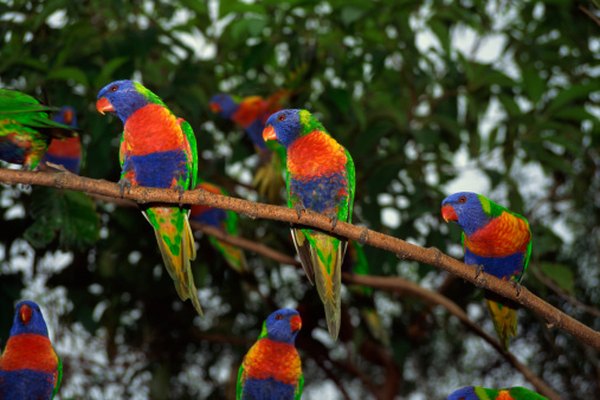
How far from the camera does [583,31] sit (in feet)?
13.4

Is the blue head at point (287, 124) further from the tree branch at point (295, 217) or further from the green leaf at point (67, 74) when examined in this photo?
the green leaf at point (67, 74)

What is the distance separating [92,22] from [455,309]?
118 inches

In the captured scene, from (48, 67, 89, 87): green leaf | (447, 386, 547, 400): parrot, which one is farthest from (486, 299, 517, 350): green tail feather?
(48, 67, 89, 87): green leaf

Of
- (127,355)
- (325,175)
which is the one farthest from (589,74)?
(127,355)

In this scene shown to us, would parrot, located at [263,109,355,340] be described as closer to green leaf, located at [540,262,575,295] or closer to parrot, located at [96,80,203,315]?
parrot, located at [96,80,203,315]

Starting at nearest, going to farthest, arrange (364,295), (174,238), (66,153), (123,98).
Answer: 1. (123,98)
2. (174,238)
3. (66,153)
4. (364,295)

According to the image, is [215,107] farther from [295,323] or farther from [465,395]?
[465,395]

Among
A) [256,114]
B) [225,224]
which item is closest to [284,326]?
[225,224]

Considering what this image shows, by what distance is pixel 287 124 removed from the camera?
243cm

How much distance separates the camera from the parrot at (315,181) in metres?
2.45

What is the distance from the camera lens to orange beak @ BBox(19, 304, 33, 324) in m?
2.44

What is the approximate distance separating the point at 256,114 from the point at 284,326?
6.35 ft

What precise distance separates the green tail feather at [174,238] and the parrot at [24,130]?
0.43m

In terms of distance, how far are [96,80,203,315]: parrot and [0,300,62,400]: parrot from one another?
596 mm
